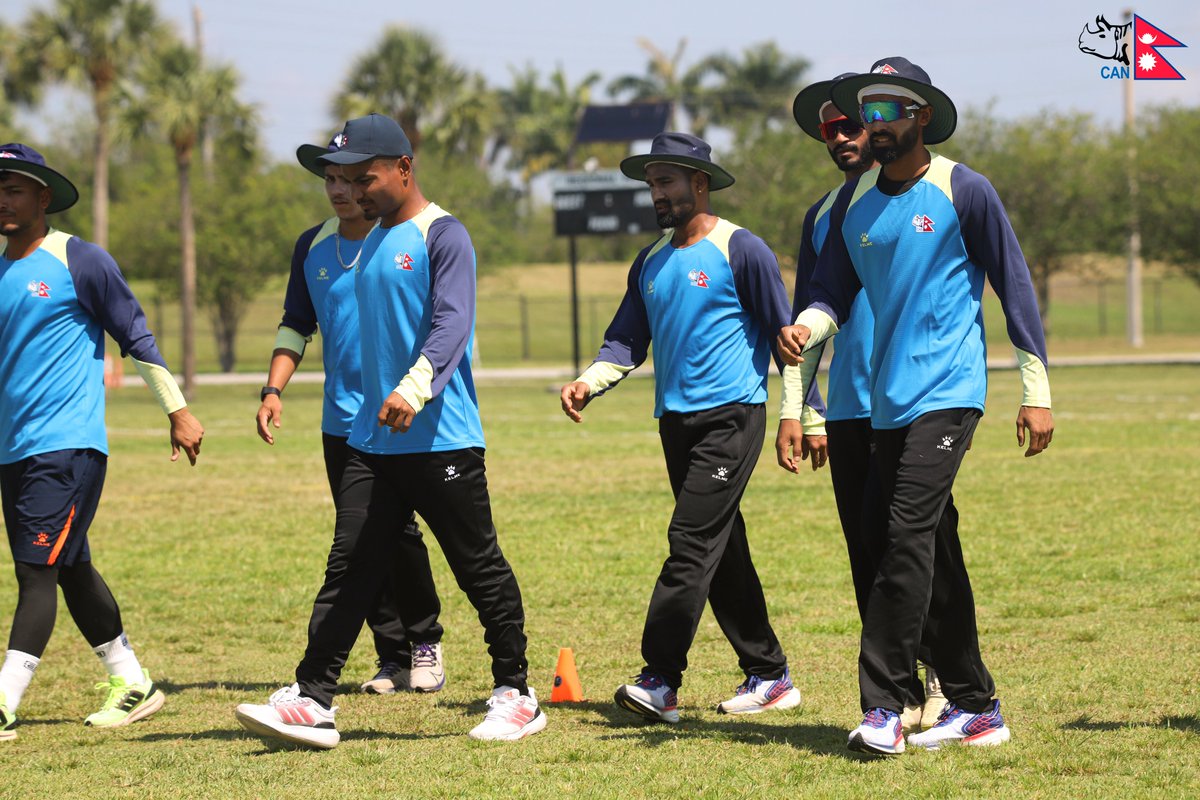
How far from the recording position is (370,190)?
19.1 ft

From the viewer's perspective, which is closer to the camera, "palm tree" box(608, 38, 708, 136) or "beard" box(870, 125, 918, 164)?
"beard" box(870, 125, 918, 164)

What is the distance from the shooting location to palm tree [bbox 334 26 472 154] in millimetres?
43312

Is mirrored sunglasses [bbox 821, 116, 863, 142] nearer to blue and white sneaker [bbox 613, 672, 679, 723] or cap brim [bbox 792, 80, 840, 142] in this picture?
cap brim [bbox 792, 80, 840, 142]

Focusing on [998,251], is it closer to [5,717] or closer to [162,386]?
[162,386]

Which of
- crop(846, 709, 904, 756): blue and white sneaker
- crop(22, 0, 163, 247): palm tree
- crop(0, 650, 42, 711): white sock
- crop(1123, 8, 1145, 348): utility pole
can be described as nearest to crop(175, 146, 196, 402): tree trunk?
crop(22, 0, 163, 247): palm tree

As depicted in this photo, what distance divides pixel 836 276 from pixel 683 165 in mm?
860

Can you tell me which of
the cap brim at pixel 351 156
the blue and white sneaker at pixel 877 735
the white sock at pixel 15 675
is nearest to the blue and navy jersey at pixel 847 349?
the blue and white sneaker at pixel 877 735

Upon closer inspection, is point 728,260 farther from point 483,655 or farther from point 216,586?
point 216,586

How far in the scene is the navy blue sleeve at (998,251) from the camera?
5.27 meters

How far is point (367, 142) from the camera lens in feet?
18.9

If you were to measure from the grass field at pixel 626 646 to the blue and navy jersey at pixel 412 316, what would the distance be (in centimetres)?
117

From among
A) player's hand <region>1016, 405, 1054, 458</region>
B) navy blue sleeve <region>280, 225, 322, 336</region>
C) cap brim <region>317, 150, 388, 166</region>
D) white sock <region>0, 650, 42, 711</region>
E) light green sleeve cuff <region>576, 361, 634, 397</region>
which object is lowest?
white sock <region>0, 650, 42, 711</region>

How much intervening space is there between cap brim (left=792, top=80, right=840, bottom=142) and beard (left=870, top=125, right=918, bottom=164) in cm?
52

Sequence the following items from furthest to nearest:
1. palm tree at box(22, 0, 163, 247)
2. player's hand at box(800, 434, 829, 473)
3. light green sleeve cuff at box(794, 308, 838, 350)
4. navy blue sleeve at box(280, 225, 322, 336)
→ palm tree at box(22, 0, 163, 247), navy blue sleeve at box(280, 225, 322, 336), player's hand at box(800, 434, 829, 473), light green sleeve cuff at box(794, 308, 838, 350)
